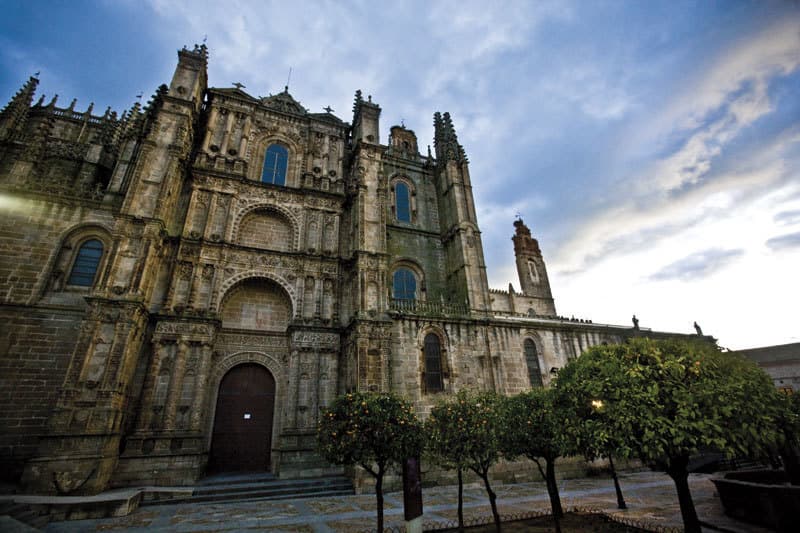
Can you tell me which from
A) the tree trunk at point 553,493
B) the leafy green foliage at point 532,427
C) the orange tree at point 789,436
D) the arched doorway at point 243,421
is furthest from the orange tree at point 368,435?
the arched doorway at point 243,421

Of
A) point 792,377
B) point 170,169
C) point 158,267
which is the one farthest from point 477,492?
point 792,377

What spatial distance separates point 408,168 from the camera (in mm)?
26312

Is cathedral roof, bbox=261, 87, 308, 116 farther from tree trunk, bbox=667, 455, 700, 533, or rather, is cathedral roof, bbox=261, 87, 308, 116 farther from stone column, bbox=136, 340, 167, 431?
tree trunk, bbox=667, 455, 700, 533

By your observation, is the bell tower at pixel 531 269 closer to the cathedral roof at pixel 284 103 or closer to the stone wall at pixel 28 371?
the cathedral roof at pixel 284 103

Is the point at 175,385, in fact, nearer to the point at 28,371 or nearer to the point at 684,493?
the point at 28,371

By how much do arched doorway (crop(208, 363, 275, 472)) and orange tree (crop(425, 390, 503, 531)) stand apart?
10.1 meters

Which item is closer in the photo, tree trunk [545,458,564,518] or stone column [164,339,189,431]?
tree trunk [545,458,564,518]

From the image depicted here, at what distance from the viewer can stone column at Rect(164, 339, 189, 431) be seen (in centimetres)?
1391

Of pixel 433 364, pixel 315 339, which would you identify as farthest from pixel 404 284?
pixel 315 339

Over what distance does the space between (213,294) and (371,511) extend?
1202 cm

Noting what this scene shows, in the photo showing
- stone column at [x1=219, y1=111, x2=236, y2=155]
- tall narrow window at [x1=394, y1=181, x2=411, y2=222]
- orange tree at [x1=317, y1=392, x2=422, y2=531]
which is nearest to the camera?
orange tree at [x1=317, y1=392, x2=422, y2=531]

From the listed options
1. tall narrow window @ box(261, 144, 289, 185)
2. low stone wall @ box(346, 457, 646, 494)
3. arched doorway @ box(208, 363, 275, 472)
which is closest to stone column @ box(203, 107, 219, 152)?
tall narrow window @ box(261, 144, 289, 185)

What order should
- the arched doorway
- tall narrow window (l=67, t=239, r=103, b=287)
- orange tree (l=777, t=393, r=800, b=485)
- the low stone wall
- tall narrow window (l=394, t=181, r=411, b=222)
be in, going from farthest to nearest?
1. tall narrow window (l=394, t=181, r=411, b=222)
2. tall narrow window (l=67, t=239, r=103, b=287)
3. the arched doorway
4. the low stone wall
5. orange tree (l=777, t=393, r=800, b=485)

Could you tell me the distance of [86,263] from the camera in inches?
627
